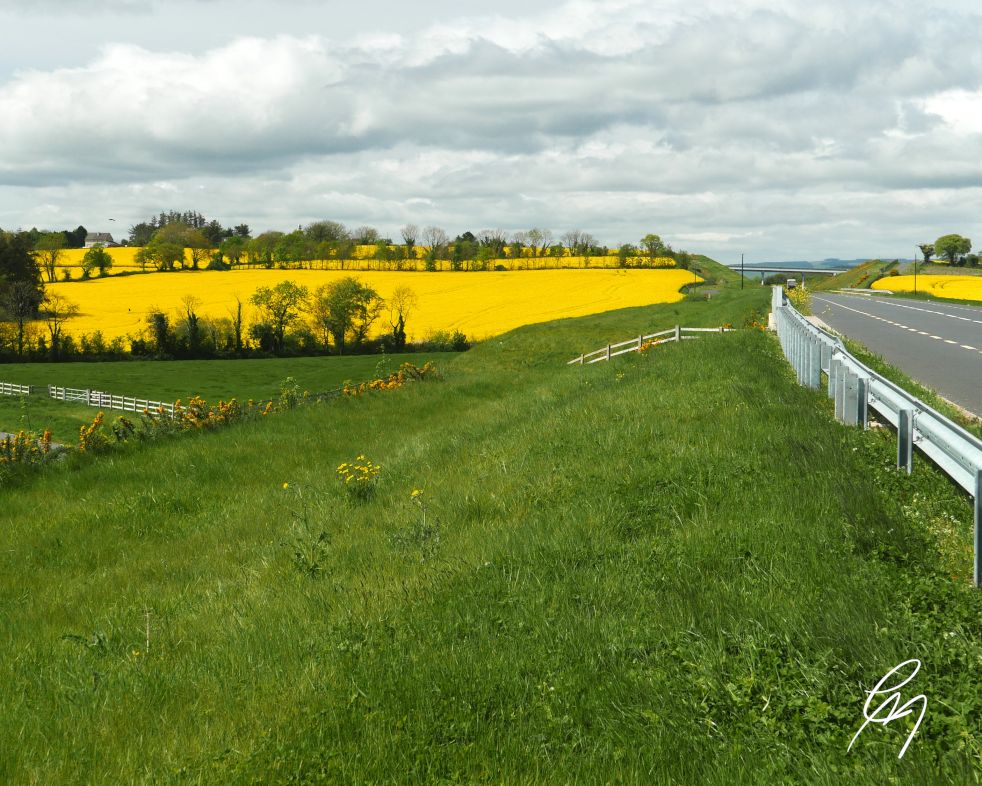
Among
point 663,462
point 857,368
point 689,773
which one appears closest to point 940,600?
point 689,773

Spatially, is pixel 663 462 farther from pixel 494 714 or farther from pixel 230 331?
pixel 230 331

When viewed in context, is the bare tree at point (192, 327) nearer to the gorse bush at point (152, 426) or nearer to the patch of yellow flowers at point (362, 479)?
the gorse bush at point (152, 426)

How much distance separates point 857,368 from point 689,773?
334 inches

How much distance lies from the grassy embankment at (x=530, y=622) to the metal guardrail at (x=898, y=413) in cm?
40

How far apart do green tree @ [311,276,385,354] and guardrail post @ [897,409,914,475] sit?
7148 centimetres

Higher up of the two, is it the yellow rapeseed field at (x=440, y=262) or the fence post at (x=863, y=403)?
the yellow rapeseed field at (x=440, y=262)

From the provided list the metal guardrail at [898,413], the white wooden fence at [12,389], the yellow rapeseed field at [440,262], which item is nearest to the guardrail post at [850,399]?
the metal guardrail at [898,413]

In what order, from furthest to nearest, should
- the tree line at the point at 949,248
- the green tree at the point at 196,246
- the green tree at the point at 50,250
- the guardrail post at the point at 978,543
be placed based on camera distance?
the tree line at the point at 949,248 → the green tree at the point at 196,246 → the green tree at the point at 50,250 → the guardrail post at the point at 978,543

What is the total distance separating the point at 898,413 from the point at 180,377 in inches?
2378

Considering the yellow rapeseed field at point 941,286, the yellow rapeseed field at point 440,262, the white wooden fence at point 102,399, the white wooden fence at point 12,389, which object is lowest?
the white wooden fence at point 102,399

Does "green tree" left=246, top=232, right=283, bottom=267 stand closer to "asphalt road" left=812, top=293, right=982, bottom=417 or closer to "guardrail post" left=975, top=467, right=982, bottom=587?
"asphalt road" left=812, top=293, right=982, bottom=417

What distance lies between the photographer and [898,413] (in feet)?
29.0

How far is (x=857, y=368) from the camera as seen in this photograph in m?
11.3

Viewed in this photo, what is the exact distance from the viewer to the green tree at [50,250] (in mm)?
110675
